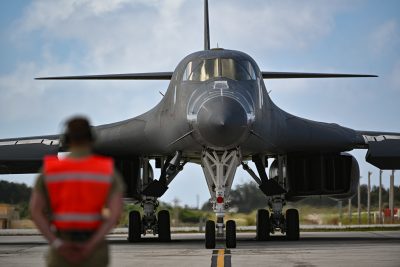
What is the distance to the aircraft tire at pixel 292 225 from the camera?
63.5 ft

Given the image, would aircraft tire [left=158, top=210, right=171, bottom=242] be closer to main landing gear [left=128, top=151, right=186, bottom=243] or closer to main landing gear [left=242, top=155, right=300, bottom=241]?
main landing gear [left=128, top=151, right=186, bottom=243]

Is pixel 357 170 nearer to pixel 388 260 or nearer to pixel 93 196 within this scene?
pixel 388 260

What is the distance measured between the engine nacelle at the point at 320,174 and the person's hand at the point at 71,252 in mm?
16066

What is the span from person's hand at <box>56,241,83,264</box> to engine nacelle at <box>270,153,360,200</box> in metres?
16.1

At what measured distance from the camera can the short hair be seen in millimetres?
4984

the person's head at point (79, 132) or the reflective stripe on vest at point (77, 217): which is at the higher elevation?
the person's head at point (79, 132)

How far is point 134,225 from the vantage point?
19.8 metres

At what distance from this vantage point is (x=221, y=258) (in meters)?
12.2

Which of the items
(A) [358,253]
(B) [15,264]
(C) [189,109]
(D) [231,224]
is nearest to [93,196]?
(B) [15,264]

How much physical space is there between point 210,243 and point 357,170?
6.83 metres

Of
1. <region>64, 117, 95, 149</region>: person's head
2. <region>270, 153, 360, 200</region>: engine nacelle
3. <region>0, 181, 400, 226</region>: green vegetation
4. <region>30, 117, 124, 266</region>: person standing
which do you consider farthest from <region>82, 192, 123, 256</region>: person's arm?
<region>0, 181, 400, 226</region>: green vegetation

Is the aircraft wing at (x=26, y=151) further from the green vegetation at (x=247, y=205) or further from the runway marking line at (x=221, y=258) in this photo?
the green vegetation at (x=247, y=205)

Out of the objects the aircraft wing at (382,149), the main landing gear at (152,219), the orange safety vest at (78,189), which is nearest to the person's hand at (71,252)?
the orange safety vest at (78,189)

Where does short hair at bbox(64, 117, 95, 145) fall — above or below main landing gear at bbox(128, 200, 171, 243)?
above
